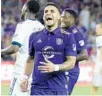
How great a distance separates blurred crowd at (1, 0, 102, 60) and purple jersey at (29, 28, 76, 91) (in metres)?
12.8

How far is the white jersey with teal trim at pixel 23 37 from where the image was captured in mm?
7934

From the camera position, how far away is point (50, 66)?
664cm

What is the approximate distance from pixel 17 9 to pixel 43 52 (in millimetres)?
16370

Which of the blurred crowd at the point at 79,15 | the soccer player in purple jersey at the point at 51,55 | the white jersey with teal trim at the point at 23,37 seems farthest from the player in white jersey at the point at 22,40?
the blurred crowd at the point at 79,15

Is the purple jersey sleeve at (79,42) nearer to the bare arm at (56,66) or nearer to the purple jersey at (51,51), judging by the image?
the purple jersey at (51,51)

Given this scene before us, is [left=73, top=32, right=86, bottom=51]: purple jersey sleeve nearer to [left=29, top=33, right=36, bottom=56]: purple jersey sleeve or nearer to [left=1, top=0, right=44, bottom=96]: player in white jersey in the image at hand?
[left=1, top=0, right=44, bottom=96]: player in white jersey

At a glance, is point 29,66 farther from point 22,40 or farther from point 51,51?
point 22,40

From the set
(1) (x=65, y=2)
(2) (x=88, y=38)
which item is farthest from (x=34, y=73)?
(1) (x=65, y=2)

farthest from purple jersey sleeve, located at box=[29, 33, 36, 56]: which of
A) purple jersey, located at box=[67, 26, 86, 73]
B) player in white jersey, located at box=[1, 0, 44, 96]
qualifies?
purple jersey, located at box=[67, 26, 86, 73]

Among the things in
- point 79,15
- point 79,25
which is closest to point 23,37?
point 79,25

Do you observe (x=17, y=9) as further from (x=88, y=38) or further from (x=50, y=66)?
(x=50, y=66)

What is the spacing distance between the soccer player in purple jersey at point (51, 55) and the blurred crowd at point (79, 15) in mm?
12753

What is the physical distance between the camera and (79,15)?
23672 millimetres

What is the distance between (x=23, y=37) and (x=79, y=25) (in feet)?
48.7
